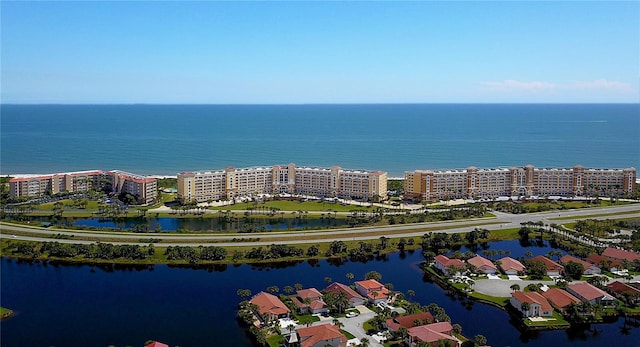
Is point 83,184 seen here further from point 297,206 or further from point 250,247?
point 250,247

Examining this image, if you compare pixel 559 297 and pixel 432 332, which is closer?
pixel 432 332

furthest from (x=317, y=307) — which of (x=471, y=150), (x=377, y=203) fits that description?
(x=471, y=150)

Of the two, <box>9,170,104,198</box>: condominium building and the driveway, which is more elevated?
<box>9,170,104,198</box>: condominium building

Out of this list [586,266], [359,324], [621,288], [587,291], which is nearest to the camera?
[359,324]

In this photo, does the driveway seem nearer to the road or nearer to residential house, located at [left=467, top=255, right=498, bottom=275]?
residential house, located at [left=467, top=255, right=498, bottom=275]

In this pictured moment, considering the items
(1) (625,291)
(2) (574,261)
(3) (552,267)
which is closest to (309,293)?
(3) (552,267)

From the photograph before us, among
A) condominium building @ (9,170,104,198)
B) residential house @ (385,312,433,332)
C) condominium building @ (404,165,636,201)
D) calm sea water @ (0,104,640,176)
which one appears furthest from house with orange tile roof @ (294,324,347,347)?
calm sea water @ (0,104,640,176)
